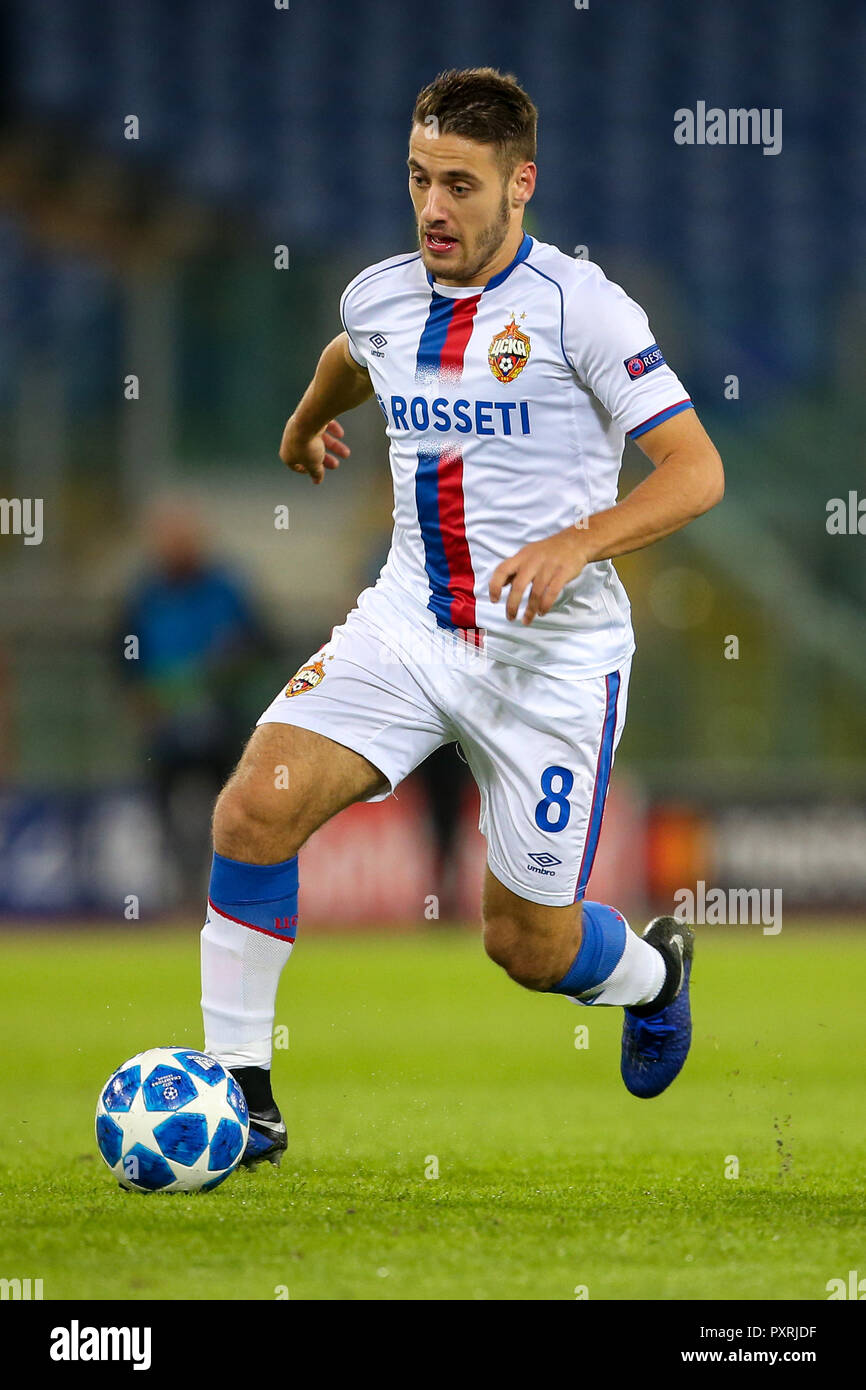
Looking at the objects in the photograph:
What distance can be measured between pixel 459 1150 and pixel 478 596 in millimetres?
1388

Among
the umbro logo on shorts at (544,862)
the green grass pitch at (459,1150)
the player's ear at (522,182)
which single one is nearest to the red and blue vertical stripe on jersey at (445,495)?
the player's ear at (522,182)

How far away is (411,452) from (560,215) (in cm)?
1177

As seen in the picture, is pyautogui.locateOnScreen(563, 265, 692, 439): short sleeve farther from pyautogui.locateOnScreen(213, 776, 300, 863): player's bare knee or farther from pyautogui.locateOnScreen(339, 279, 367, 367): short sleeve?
pyautogui.locateOnScreen(213, 776, 300, 863): player's bare knee

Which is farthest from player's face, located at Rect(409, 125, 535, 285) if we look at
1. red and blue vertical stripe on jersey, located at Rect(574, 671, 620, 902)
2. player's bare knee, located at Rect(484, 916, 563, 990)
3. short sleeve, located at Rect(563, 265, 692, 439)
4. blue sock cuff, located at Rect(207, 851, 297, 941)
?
player's bare knee, located at Rect(484, 916, 563, 990)

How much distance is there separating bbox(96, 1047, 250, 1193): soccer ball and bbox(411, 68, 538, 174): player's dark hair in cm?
207

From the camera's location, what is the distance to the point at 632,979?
16.1 ft

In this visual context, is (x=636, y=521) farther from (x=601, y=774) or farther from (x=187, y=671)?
(x=187, y=671)

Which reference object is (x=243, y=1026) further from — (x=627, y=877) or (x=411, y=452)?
(x=627, y=877)

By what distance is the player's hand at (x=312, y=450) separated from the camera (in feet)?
16.5

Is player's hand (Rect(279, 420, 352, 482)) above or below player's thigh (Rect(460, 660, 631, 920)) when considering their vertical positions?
above

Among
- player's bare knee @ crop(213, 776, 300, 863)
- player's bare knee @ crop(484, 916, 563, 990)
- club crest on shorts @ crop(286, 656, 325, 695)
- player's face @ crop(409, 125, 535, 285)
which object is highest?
player's face @ crop(409, 125, 535, 285)

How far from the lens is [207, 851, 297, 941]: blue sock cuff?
4.34m

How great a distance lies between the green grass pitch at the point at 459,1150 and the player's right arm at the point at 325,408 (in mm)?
1743
